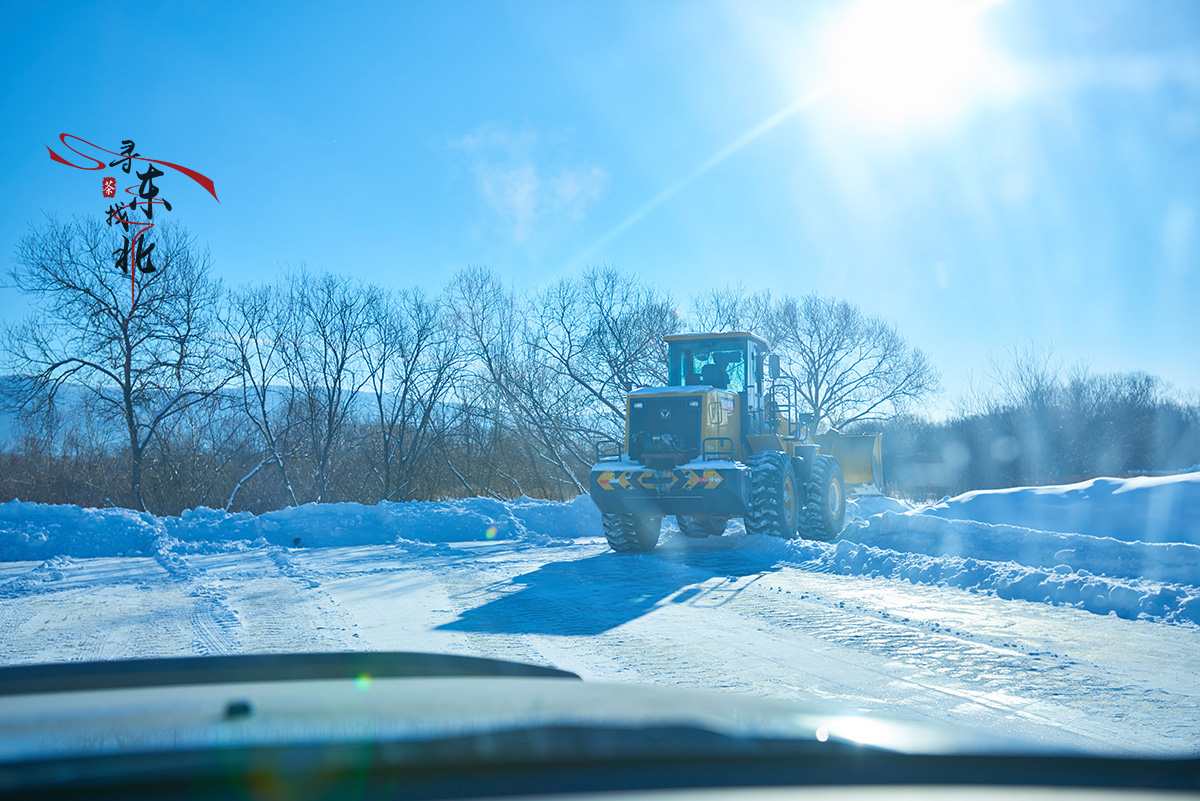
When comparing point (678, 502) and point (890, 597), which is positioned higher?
point (678, 502)

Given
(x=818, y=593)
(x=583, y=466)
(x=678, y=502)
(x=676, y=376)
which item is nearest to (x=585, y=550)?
(x=678, y=502)

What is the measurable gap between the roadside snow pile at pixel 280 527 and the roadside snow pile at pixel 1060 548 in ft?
24.7

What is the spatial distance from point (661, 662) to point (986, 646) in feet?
8.97

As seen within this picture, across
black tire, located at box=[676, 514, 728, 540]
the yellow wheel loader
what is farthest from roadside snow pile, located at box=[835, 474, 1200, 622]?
black tire, located at box=[676, 514, 728, 540]

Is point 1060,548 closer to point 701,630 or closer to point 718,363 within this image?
point 701,630

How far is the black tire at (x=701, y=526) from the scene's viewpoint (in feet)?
56.2

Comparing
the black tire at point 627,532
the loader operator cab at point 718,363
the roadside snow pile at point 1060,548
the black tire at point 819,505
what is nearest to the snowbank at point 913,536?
the roadside snow pile at point 1060,548

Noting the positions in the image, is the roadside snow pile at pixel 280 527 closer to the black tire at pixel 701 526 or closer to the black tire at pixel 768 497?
the black tire at pixel 701 526

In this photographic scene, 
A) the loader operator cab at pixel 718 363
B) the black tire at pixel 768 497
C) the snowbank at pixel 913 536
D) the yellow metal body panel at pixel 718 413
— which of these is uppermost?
the loader operator cab at pixel 718 363

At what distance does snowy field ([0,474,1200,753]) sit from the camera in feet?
17.4

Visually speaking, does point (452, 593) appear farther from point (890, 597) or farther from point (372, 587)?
point (890, 597)

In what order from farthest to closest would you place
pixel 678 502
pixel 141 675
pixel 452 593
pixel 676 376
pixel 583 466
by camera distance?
pixel 583 466 → pixel 676 376 → pixel 678 502 → pixel 452 593 → pixel 141 675

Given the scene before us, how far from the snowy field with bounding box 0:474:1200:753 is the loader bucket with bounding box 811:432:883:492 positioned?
3.70 meters

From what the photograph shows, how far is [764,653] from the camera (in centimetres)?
633
